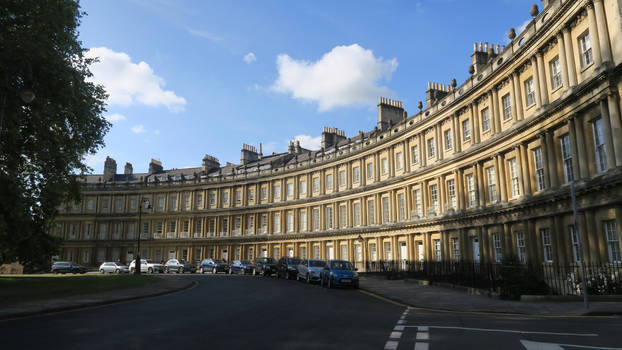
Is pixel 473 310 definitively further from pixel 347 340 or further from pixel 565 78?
pixel 565 78

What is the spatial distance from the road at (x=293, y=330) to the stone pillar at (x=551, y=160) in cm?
1142

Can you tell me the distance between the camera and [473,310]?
1422cm

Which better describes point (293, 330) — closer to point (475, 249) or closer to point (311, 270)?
point (311, 270)

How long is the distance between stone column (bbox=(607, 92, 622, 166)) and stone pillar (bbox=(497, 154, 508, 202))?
28.8 ft

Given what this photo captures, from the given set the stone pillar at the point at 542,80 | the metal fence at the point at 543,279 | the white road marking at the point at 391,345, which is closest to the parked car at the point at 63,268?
the metal fence at the point at 543,279

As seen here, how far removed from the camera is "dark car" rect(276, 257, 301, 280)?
114 feet

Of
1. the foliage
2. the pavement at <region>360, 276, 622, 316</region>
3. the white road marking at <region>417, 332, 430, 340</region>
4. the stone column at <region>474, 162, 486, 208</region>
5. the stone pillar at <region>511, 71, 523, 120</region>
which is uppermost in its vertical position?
the stone pillar at <region>511, 71, 523, 120</region>

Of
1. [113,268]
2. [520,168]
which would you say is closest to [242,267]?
[113,268]

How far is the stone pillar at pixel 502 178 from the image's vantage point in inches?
1024

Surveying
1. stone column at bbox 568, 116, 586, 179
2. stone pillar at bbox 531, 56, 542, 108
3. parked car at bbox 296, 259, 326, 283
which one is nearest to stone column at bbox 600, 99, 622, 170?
stone column at bbox 568, 116, 586, 179

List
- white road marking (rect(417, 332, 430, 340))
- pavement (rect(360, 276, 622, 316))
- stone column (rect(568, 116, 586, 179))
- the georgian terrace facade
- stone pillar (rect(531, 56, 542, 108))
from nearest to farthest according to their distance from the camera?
white road marking (rect(417, 332, 430, 340)) < pavement (rect(360, 276, 622, 316)) < the georgian terrace facade < stone column (rect(568, 116, 586, 179)) < stone pillar (rect(531, 56, 542, 108))

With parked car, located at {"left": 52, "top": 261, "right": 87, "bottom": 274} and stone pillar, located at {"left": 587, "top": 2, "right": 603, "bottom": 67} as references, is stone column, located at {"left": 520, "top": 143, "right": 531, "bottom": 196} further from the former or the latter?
parked car, located at {"left": 52, "top": 261, "right": 87, "bottom": 274}

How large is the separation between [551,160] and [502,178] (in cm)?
442

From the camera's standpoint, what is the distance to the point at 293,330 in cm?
945
